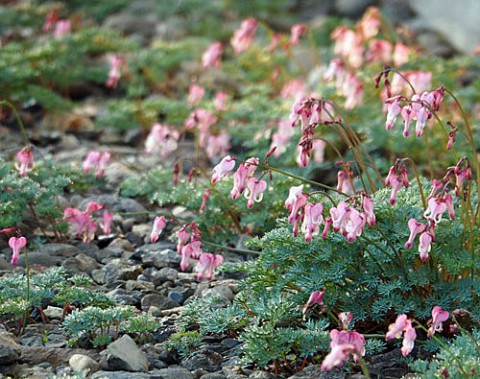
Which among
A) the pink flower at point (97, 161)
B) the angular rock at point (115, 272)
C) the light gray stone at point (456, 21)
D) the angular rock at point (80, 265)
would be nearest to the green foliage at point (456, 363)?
the angular rock at point (115, 272)

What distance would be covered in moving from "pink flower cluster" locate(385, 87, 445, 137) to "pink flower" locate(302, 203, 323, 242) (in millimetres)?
452

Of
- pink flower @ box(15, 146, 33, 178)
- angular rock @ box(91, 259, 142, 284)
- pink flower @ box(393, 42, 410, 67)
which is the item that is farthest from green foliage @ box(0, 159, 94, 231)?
pink flower @ box(393, 42, 410, 67)

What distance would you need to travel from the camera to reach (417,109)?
3.32m

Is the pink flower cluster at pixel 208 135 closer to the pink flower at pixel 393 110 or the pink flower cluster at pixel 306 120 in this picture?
the pink flower cluster at pixel 306 120

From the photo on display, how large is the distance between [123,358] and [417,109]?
1.41 m

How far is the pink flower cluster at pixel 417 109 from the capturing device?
10.8 ft

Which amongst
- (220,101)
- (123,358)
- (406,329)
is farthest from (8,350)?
(220,101)

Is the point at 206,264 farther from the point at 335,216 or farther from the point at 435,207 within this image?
the point at 435,207

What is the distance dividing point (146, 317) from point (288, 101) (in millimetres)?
2858

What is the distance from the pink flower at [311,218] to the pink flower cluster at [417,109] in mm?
452

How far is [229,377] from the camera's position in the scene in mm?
3180

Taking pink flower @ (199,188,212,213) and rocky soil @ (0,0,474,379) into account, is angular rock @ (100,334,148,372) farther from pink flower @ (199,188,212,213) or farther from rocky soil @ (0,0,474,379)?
pink flower @ (199,188,212,213)

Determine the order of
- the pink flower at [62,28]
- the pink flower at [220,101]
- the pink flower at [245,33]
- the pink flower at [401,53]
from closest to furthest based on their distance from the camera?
1. the pink flower at [401,53]
2. the pink flower at [220,101]
3. the pink flower at [245,33]
4. the pink flower at [62,28]

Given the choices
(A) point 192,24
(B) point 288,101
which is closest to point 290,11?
(A) point 192,24
